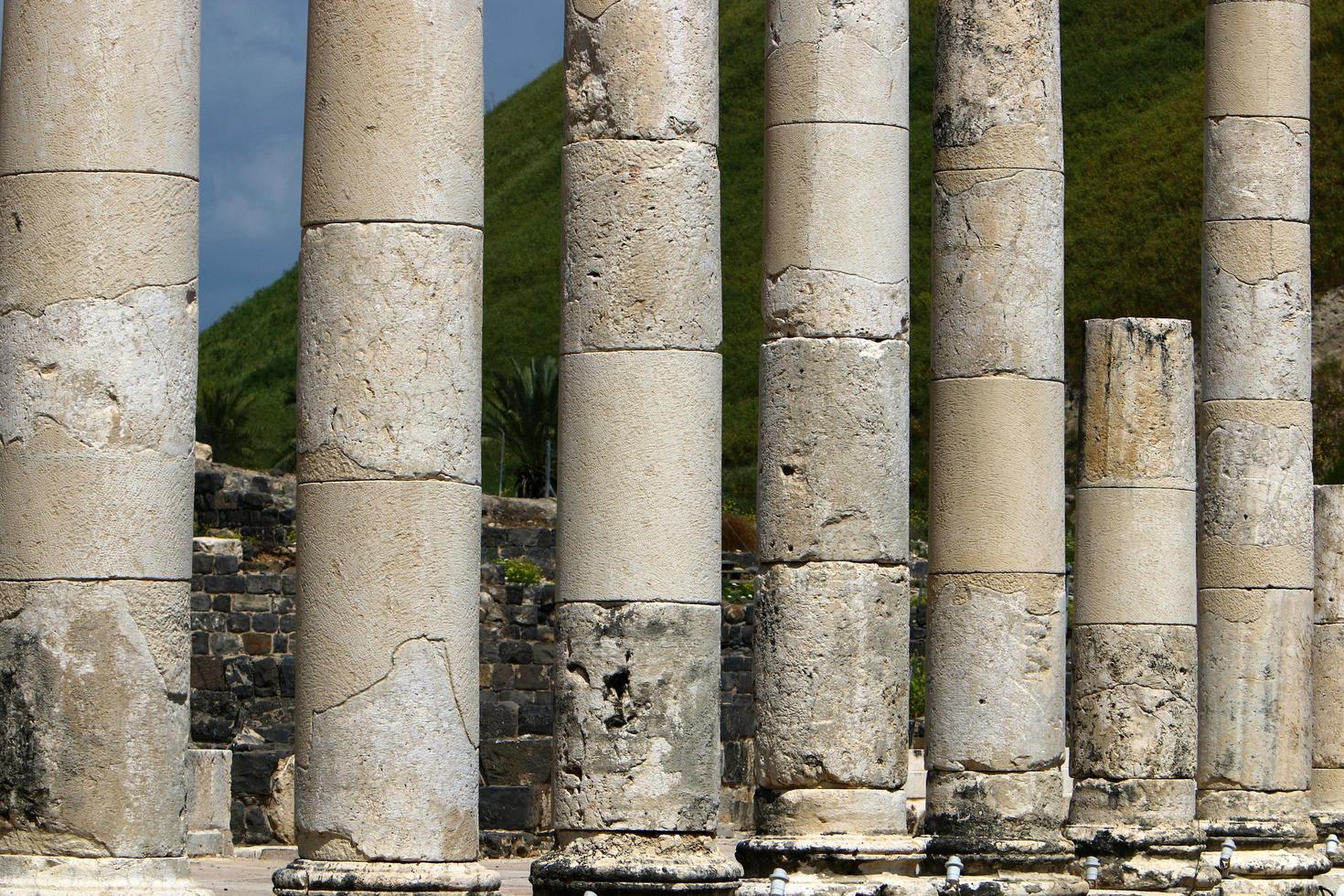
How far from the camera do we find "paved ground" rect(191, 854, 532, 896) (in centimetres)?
1748

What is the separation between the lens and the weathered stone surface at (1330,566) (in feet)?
75.3

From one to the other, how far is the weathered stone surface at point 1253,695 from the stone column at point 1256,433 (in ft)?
0.04

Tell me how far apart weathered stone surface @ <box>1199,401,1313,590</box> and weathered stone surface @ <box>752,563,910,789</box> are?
258 inches

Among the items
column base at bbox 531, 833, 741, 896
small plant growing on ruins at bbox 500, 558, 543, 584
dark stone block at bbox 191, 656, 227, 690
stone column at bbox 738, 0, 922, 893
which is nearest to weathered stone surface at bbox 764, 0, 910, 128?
stone column at bbox 738, 0, 922, 893

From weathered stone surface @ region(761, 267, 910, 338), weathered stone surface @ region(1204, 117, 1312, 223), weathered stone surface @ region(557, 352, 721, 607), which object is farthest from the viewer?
weathered stone surface @ region(1204, 117, 1312, 223)

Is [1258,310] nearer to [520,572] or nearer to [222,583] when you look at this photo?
[222,583]

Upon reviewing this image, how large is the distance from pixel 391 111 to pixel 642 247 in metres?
2.10

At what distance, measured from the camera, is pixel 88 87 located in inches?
426

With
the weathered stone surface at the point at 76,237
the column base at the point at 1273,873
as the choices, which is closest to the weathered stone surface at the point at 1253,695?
the column base at the point at 1273,873

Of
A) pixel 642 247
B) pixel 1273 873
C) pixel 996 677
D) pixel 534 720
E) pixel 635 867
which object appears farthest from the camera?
pixel 534 720

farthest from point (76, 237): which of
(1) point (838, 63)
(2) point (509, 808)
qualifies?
(2) point (509, 808)

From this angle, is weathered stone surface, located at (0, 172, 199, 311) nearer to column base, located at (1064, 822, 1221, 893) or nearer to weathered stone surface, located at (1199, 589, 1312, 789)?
column base, located at (1064, 822, 1221, 893)

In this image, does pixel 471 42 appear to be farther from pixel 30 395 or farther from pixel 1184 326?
pixel 1184 326

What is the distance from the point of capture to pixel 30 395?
425 inches
